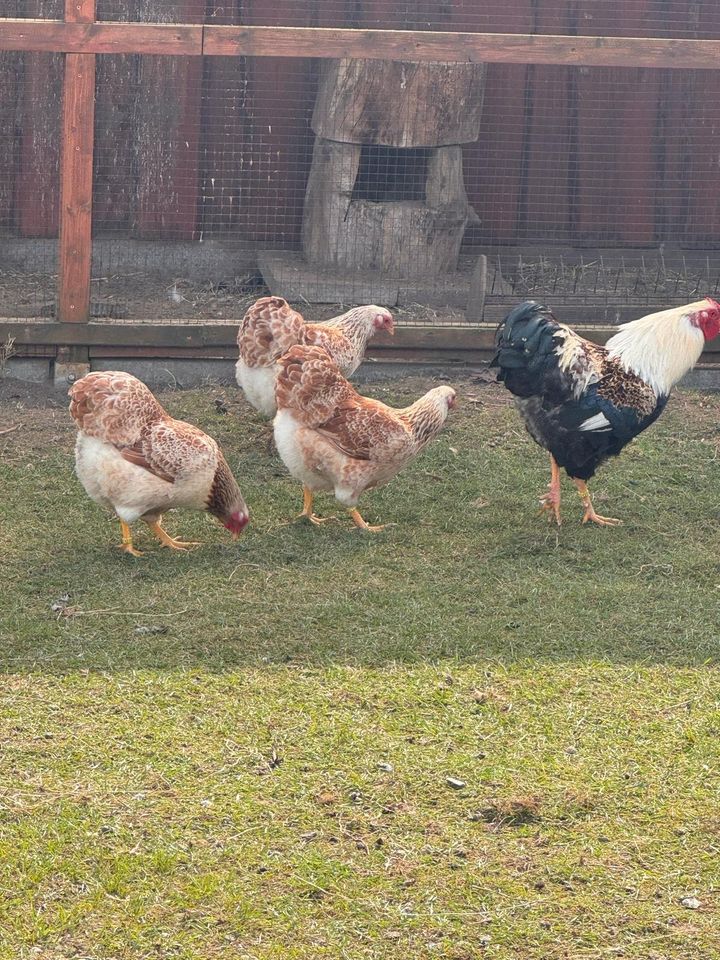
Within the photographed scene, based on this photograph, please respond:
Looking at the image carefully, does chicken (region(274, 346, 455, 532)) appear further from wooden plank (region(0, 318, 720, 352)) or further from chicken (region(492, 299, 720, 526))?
wooden plank (region(0, 318, 720, 352))

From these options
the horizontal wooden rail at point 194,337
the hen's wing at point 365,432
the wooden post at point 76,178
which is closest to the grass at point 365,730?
the hen's wing at point 365,432

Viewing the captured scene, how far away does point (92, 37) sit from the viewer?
23.2ft

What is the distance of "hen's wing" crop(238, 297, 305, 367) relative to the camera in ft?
21.3

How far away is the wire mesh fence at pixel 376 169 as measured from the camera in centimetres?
882

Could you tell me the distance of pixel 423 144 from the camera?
890 cm

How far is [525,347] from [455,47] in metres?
2.53

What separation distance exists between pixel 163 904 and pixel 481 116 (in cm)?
721

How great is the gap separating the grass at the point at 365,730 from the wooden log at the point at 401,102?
11.2ft

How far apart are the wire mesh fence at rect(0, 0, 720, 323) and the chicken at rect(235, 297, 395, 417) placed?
177cm

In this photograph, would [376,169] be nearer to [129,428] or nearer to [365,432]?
[365,432]

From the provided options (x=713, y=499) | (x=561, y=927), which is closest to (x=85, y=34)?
(x=713, y=499)

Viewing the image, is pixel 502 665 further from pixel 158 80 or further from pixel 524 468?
pixel 158 80

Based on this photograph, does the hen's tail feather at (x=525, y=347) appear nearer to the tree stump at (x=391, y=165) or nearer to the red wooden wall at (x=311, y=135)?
the tree stump at (x=391, y=165)

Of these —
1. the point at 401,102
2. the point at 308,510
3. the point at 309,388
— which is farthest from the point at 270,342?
the point at 401,102
